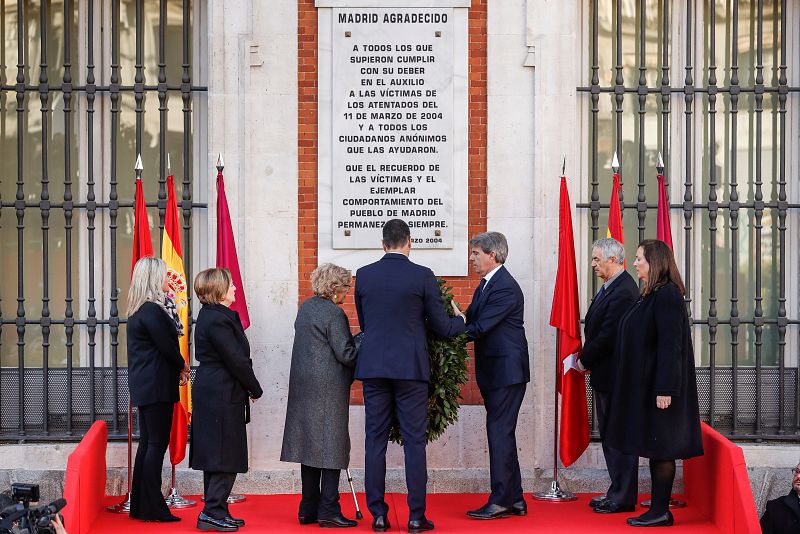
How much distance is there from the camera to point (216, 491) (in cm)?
764

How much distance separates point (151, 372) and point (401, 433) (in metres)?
1.72

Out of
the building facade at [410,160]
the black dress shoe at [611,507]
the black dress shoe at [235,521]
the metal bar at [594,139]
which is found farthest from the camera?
the metal bar at [594,139]

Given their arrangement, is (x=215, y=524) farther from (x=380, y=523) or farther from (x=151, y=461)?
(x=380, y=523)

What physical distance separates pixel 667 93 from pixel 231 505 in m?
4.75

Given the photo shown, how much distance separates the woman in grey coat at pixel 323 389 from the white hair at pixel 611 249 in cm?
183

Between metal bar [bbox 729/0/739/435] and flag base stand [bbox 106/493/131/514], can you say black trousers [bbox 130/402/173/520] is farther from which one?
metal bar [bbox 729/0/739/435]

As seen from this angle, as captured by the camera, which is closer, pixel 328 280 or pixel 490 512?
pixel 328 280

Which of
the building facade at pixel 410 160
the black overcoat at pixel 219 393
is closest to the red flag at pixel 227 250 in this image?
the building facade at pixel 410 160

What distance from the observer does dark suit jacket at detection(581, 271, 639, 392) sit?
8094mm

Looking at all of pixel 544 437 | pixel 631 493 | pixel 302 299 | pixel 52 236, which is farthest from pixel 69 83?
pixel 631 493

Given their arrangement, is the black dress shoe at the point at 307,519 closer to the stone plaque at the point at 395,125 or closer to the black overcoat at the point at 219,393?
the black overcoat at the point at 219,393

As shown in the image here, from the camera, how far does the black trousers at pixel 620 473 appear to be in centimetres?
823

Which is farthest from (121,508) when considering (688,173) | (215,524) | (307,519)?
(688,173)

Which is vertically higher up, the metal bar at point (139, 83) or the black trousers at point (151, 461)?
the metal bar at point (139, 83)
